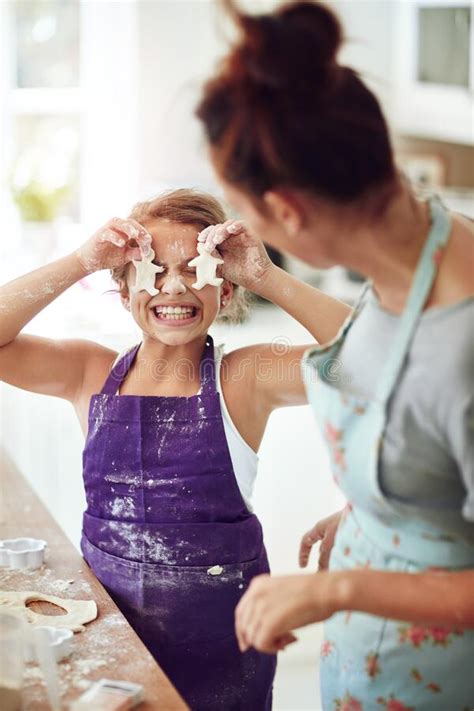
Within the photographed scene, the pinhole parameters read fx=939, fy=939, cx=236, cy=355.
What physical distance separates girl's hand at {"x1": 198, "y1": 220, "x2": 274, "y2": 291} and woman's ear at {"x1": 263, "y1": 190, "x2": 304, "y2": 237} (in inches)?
21.0

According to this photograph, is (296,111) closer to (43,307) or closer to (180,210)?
(180,210)

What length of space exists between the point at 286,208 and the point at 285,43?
0.13 m

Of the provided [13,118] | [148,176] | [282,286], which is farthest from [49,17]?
[282,286]

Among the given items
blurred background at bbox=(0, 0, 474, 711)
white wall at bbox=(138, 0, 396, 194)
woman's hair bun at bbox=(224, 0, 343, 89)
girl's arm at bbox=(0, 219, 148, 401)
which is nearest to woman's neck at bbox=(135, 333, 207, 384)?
girl's arm at bbox=(0, 219, 148, 401)

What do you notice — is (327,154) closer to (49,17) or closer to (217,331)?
(217,331)

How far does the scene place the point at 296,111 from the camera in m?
0.76

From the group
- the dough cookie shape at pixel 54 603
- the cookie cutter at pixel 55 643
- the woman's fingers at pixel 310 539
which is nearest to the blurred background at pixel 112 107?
the woman's fingers at pixel 310 539

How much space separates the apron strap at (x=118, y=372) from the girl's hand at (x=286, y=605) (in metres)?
0.67

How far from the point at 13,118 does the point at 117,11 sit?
52 centimetres

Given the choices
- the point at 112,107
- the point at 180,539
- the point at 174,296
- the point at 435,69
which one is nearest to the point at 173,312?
the point at 174,296

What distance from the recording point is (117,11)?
316cm

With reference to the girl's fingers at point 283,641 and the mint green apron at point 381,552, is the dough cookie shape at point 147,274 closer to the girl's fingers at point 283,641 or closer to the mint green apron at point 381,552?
the mint green apron at point 381,552

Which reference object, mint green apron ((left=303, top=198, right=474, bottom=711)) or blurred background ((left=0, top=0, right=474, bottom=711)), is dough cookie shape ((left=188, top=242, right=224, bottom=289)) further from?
blurred background ((left=0, top=0, right=474, bottom=711))

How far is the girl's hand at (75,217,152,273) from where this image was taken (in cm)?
132
